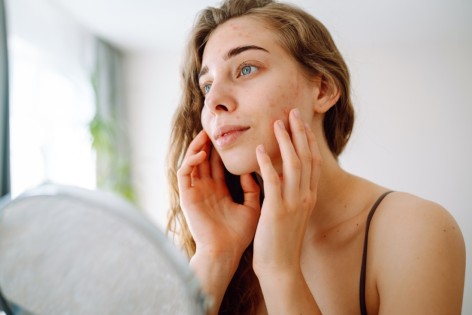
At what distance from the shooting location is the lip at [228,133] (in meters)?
0.90

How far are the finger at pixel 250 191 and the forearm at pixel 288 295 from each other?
0.32 metres

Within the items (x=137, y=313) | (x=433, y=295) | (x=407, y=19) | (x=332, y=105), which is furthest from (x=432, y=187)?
(x=137, y=313)

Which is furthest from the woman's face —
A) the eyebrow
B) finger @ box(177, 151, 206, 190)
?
finger @ box(177, 151, 206, 190)

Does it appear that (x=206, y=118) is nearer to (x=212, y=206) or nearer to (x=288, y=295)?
(x=212, y=206)

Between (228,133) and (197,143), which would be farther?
(197,143)

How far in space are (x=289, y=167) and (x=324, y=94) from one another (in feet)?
1.03

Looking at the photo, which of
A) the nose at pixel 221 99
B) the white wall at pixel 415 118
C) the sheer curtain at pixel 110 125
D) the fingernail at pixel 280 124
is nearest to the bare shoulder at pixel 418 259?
the fingernail at pixel 280 124

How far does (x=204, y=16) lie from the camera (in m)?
1.11

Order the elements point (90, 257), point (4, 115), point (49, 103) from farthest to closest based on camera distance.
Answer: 1. point (49, 103)
2. point (4, 115)
3. point (90, 257)

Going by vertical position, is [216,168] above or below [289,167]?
below

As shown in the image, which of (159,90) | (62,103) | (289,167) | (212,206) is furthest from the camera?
(159,90)

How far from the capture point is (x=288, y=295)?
2.38 feet

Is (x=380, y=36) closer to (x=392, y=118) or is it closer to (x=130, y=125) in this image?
(x=392, y=118)

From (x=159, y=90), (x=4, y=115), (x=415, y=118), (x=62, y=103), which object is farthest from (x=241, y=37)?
(x=159, y=90)
